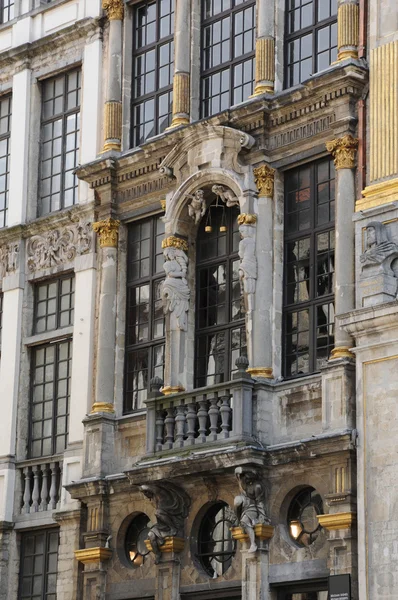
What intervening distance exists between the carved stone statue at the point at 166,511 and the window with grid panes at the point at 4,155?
27.6ft

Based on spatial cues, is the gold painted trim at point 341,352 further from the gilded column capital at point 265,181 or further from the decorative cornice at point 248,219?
the gilded column capital at point 265,181

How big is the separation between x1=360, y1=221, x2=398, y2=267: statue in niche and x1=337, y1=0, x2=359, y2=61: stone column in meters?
3.35

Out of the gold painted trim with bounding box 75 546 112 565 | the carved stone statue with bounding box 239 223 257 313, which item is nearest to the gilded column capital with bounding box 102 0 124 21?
the carved stone statue with bounding box 239 223 257 313

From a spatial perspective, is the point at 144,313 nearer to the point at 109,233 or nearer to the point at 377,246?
the point at 109,233

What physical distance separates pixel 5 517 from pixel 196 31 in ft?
32.7

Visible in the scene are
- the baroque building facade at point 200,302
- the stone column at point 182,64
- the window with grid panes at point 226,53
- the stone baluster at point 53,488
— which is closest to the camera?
the baroque building facade at point 200,302

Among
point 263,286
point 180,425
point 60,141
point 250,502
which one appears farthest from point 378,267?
point 60,141

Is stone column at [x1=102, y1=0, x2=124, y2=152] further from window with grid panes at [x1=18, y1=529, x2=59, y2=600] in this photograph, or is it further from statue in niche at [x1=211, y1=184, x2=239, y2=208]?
window with grid panes at [x1=18, y1=529, x2=59, y2=600]

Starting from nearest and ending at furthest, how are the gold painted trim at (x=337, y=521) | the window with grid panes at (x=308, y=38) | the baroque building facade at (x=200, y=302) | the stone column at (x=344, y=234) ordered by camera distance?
the gold painted trim at (x=337, y=521) < the baroque building facade at (x=200, y=302) < the stone column at (x=344, y=234) < the window with grid panes at (x=308, y=38)

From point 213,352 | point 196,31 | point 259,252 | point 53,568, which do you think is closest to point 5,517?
point 53,568

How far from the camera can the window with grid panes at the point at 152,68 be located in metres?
31.0

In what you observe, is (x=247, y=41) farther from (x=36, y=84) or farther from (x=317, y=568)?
(x=317, y=568)

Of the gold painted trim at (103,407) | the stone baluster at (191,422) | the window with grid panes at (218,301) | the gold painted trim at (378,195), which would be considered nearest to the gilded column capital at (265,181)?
the window with grid panes at (218,301)

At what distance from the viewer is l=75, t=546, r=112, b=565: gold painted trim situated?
1130 inches
